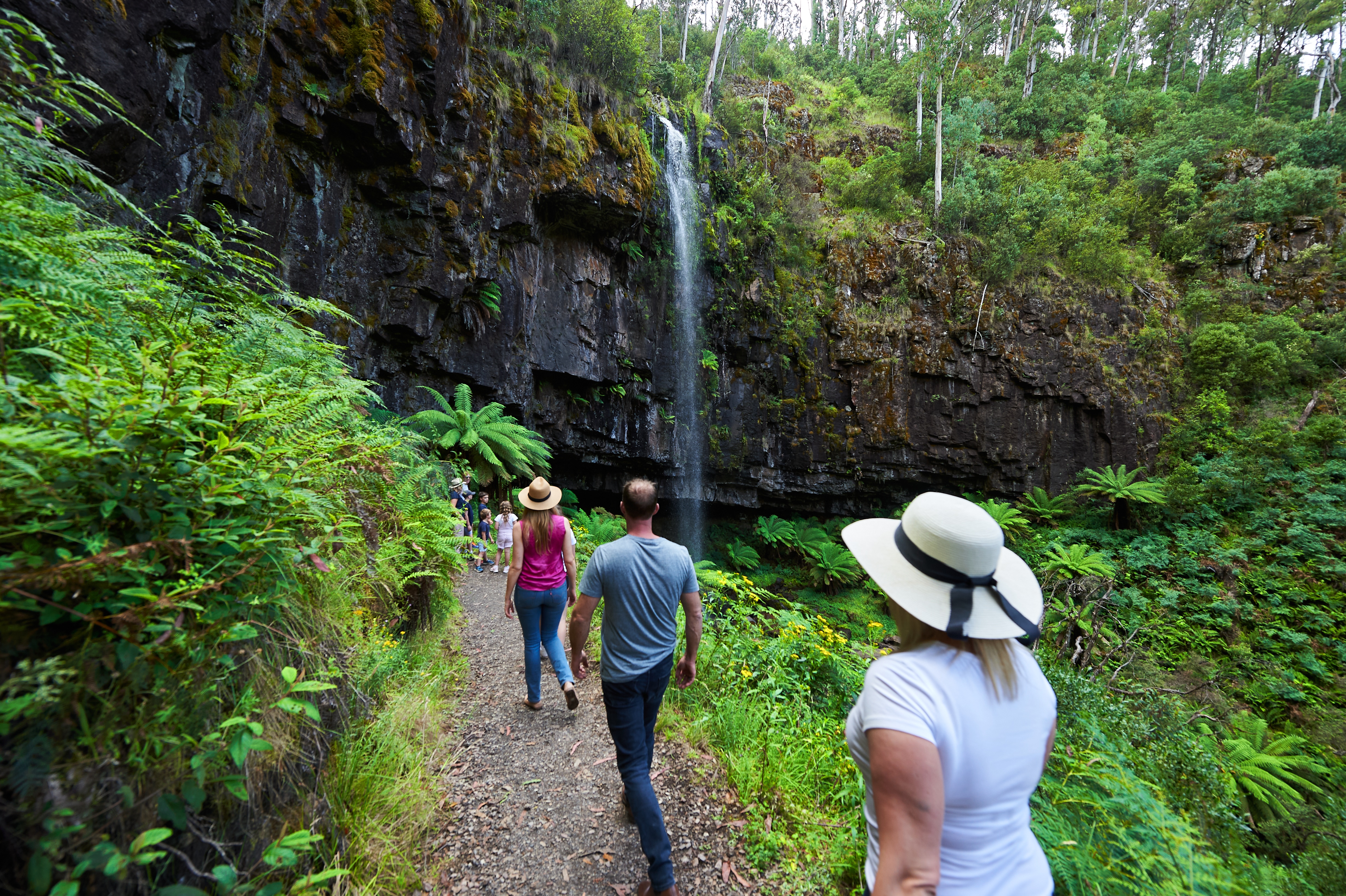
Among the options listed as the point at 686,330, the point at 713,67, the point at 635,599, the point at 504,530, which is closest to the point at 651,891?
the point at 635,599

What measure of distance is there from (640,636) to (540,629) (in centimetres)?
148

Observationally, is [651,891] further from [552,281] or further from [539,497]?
[552,281]

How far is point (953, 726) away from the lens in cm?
107

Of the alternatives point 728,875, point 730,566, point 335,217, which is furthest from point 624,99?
point 728,875

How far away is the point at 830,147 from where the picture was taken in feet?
60.5

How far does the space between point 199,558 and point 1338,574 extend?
52.2 ft

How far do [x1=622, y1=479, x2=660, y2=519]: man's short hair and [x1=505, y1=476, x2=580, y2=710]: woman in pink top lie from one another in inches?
40.0

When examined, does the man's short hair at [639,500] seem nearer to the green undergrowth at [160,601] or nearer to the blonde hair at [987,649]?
the green undergrowth at [160,601]

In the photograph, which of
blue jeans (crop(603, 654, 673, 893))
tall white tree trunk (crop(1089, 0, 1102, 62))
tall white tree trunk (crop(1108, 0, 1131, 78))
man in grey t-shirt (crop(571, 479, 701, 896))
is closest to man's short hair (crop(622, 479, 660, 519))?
man in grey t-shirt (crop(571, 479, 701, 896))

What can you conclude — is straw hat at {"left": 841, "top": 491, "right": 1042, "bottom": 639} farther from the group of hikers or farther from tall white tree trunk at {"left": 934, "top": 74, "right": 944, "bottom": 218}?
tall white tree trunk at {"left": 934, "top": 74, "right": 944, "bottom": 218}

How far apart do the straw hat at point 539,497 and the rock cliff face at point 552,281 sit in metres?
3.76

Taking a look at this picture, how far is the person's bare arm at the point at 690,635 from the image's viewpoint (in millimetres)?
2502

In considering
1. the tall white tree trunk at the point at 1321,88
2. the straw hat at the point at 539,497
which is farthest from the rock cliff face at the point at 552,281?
the tall white tree trunk at the point at 1321,88

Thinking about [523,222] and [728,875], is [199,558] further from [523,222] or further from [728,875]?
[523,222]
